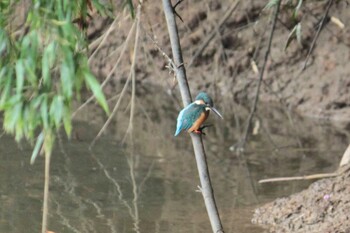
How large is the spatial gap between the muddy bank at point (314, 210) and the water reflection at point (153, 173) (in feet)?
0.51

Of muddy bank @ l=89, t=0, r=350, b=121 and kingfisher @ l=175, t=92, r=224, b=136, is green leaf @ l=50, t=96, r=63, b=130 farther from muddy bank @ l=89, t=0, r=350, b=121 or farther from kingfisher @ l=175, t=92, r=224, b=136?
muddy bank @ l=89, t=0, r=350, b=121

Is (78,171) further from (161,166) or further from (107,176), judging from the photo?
(161,166)

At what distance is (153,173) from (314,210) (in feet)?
6.83

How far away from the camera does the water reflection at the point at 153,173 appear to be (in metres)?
5.80

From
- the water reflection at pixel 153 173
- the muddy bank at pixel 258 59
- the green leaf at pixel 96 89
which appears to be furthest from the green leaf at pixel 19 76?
the muddy bank at pixel 258 59

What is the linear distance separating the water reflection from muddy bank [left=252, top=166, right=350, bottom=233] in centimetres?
16

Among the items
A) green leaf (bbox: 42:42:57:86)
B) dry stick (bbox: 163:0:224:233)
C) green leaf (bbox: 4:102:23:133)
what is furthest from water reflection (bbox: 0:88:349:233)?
green leaf (bbox: 42:42:57:86)

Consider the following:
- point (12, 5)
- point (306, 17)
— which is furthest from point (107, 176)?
point (306, 17)

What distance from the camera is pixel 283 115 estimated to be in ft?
33.1

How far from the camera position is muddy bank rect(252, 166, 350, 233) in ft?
16.9

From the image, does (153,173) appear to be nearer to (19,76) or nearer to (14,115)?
(14,115)

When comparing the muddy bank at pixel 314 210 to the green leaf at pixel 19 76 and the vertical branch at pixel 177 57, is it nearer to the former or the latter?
the vertical branch at pixel 177 57

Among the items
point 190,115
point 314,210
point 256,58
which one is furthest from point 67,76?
point 256,58

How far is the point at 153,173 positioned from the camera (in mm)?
7168
